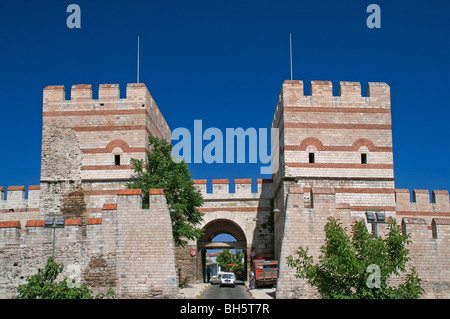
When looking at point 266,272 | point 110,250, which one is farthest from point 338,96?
point 110,250

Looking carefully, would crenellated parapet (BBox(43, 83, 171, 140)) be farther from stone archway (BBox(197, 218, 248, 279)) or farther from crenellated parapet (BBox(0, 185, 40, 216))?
stone archway (BBox(197, 218, 248, 279))

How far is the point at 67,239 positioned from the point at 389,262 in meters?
11.2

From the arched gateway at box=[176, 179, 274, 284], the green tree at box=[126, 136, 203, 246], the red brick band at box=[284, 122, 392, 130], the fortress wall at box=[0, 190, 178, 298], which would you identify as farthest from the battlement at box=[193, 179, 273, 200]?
the fortress wall at box=[0, 190, 178, 298]

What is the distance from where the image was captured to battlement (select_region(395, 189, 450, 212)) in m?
27.4

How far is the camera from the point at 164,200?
65.2ft

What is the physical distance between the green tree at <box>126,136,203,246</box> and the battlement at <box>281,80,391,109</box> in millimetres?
6158

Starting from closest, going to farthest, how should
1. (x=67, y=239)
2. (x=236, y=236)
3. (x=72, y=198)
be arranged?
(x=67, y=239) → (x=72, y=198) → (x=236, y=236)

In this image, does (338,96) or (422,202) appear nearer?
(338,96)

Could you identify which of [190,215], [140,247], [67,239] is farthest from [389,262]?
[190,215]

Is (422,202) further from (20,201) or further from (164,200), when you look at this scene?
(20,201)

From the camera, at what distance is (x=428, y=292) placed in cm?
1995

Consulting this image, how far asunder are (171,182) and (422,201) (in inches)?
522

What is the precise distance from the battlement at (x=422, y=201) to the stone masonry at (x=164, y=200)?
0.05 m

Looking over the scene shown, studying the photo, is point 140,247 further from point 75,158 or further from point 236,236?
point 236,236
